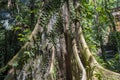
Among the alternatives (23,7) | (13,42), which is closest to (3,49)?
(13,42)

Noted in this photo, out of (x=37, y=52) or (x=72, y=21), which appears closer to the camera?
(x=37, y=52)

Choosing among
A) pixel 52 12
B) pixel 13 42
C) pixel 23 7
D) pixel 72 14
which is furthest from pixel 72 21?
pixel 23 7

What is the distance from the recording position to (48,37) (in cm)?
557

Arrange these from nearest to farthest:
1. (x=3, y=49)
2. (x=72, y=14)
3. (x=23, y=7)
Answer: (x=72, y=14)
(x=3, y=49)
(x=23, y=7)

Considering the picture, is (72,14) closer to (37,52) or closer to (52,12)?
(52,12)

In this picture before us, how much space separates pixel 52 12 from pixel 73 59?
3.89ft

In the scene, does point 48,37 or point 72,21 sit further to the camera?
point 72,21

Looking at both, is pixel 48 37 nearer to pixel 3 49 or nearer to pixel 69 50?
pixel 69 50

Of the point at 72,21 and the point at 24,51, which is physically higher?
the point at 72,21

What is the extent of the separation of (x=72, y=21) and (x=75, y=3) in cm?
56

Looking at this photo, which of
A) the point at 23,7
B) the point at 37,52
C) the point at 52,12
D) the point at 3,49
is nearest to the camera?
the point at 37,52

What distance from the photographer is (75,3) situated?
6.51 metres

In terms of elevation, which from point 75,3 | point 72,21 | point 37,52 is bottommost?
point 37,52

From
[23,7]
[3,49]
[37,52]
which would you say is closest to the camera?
[37,52]
